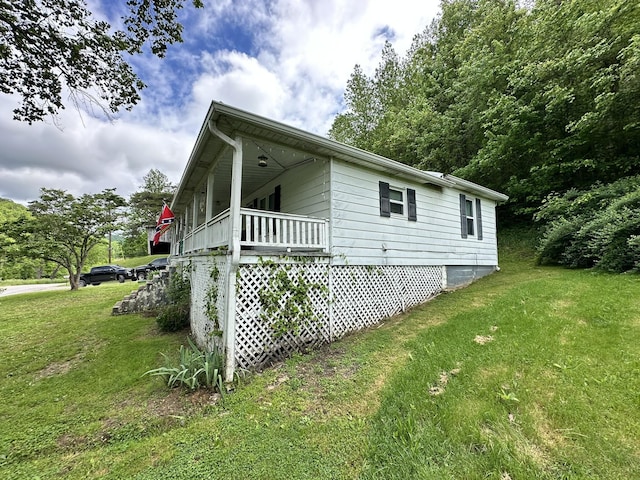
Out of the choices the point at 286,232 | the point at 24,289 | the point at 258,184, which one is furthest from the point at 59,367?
the point at 24,289

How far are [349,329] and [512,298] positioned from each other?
12.6ft

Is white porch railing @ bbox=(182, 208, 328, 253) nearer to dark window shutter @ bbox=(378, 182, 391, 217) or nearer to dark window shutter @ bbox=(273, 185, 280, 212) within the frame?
dark window shutter @ bbox=(378, 182, 391, 217)

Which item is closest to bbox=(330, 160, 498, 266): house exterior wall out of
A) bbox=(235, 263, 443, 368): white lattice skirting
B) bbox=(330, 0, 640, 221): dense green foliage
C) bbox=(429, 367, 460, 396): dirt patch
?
bbox=(235, 263, 443, 368): white lattice skirting

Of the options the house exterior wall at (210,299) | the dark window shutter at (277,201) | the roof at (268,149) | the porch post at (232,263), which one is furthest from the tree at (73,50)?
the dark window shutter at (277,201)

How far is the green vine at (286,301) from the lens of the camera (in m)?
4.75

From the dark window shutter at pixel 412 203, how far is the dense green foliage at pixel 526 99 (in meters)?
7.82

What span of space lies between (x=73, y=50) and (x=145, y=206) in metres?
34.2

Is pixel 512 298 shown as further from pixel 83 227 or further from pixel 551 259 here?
pixel 83 227

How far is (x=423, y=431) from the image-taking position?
9.29 feet

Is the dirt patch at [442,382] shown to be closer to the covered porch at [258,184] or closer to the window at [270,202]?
the covered porch at [258,184]

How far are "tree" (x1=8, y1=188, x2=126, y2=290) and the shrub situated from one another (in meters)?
14.0

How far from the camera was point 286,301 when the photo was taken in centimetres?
497

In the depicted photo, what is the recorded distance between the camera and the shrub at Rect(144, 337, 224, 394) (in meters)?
4.09

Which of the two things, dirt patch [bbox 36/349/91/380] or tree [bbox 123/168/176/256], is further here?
tree [bbox 123/168/176/256]
